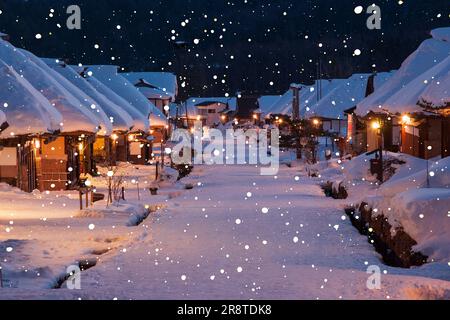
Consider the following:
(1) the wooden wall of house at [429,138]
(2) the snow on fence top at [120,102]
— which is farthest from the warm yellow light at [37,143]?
(1) the wooden wall of house at [429,138]

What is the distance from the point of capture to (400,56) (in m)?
96.9

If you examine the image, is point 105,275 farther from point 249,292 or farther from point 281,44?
point 281,44

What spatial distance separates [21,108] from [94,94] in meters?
13.1

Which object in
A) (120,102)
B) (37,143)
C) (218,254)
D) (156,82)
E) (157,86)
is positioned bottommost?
(218,254)

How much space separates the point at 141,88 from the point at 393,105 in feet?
136

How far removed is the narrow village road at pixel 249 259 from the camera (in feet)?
27.7

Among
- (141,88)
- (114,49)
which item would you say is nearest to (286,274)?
(141,88)

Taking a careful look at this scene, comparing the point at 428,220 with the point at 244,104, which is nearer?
the point at 428,220

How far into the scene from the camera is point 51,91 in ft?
88.9

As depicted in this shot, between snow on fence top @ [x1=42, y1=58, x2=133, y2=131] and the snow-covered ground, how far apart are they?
558 inches

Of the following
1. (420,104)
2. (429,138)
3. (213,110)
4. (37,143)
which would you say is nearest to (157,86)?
(37,143)

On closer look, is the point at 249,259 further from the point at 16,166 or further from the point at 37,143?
the point at 37,143

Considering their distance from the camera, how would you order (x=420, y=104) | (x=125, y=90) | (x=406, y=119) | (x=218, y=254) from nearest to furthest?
1. (x=218, y=254)
2. (x=420, y=104)
3. (x=406, y=119)
4. (x=125, y=90)

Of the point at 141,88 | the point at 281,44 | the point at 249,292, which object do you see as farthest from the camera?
the point at 281,44
